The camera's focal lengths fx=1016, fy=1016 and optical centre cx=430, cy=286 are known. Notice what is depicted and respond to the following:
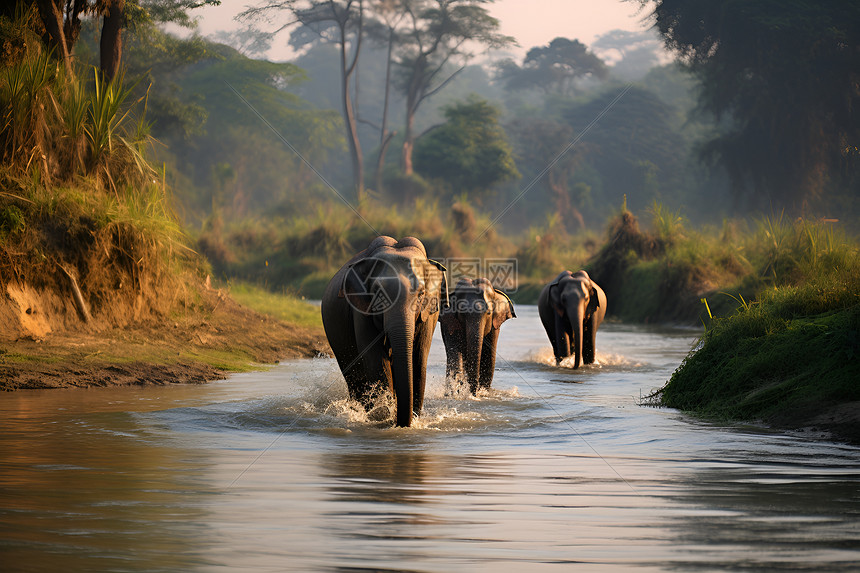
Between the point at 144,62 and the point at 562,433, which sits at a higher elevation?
the point at 144,62

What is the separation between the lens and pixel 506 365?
1791 cm

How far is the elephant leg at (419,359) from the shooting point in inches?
369

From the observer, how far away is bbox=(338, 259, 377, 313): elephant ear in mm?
9414

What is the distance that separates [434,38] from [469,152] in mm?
7155

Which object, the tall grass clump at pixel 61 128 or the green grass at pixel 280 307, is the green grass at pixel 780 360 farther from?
the green grass at pixel 280 307

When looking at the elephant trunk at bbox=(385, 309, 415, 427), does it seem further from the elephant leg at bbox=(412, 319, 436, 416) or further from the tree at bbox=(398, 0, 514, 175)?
the tree at bbox=(398, 0, 514, 175)

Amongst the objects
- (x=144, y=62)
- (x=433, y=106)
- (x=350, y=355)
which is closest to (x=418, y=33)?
(x=144, y=62)

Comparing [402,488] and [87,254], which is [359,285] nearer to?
[402,488]

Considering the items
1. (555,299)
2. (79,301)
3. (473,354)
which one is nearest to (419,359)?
(473,354)

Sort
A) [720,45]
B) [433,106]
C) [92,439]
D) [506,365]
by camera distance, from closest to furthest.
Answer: [92,439] → [506,365] → [720,45] → [433,106]

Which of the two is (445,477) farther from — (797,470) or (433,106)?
(433,106)

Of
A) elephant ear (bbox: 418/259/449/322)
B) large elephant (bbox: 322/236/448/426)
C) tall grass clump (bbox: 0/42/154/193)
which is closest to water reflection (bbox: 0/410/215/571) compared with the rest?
large elephant (bbox: 322/236/448/426)

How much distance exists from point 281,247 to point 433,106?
55.3m

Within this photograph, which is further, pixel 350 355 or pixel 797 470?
pixel 350 355
